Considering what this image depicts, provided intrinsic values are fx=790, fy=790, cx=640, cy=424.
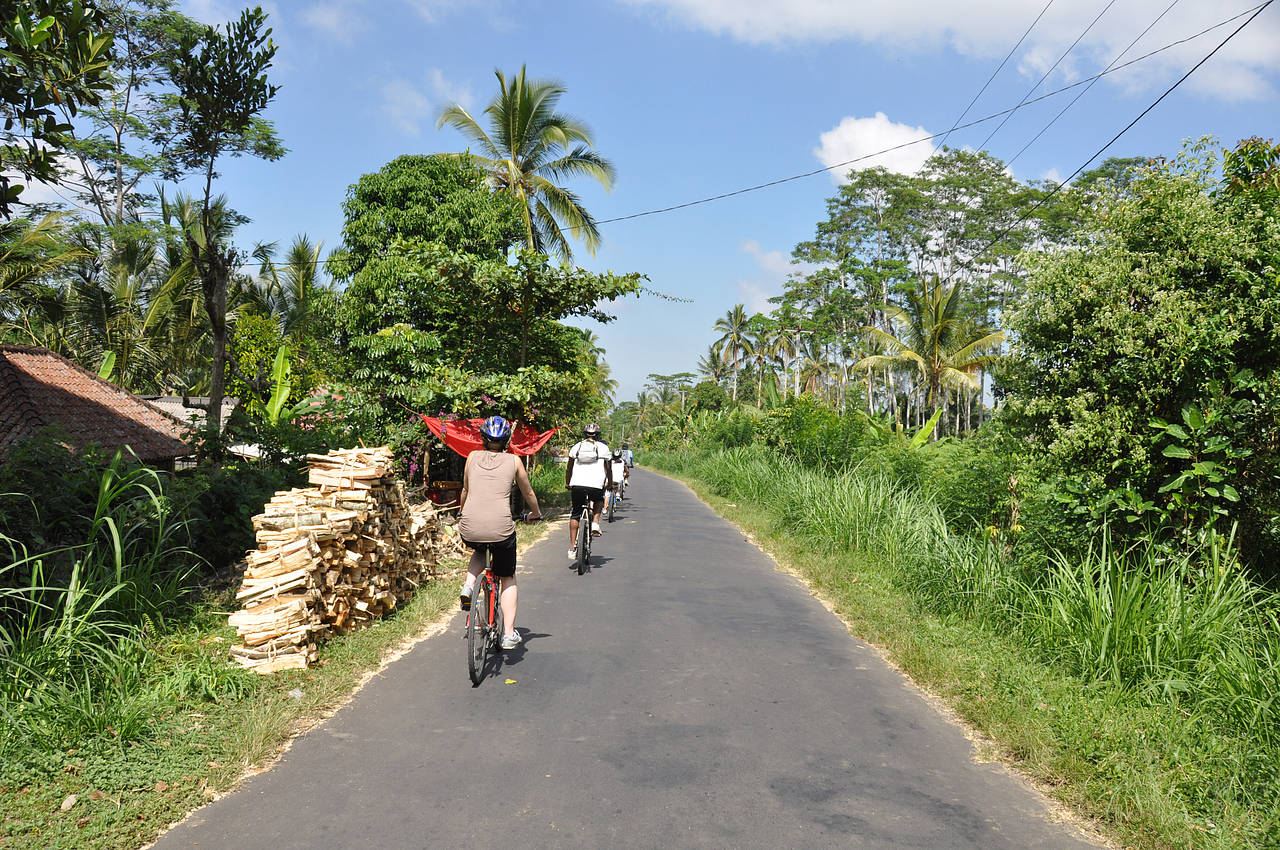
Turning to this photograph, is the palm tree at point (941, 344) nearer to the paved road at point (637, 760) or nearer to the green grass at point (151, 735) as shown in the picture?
the paved road at point (637, 760)

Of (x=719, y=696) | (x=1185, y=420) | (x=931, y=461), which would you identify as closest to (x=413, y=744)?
(x=719, y=696)

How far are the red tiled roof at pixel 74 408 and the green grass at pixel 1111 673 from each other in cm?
1094

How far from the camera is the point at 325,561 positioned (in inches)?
261

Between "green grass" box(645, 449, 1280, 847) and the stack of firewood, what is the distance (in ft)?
15.7

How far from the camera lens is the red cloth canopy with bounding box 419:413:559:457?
13.5m

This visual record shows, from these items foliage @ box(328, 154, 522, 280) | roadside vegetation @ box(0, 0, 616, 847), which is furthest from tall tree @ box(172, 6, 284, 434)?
foliage @ box(328, 154, 522, 280)

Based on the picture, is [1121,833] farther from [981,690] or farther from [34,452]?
[34,452]

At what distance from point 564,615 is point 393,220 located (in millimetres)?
13982

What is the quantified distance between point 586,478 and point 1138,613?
7.07 m

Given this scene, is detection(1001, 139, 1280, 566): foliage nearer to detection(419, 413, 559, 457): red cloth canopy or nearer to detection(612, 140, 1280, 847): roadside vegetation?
detection(612, 140, 1280, 847): roadside vegetation

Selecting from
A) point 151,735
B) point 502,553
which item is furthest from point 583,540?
point 151,735

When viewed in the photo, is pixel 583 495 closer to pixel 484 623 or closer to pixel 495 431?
pixel 495 431

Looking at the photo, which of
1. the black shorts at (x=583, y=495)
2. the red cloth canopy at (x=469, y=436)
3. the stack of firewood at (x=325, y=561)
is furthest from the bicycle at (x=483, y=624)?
the red cloth canopy at (x=469, y=436)

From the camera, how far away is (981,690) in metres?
5.63
